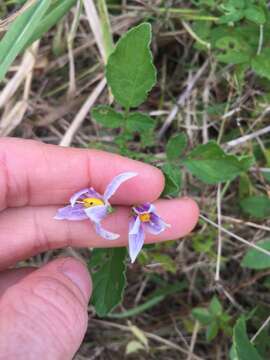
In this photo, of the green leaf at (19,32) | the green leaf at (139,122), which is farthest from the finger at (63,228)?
the green leaf at (19,32)

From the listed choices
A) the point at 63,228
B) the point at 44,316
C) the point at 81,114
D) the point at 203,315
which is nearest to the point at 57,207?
the point at 63,228

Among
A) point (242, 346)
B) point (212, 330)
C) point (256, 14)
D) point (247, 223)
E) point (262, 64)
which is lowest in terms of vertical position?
point (212, 330)

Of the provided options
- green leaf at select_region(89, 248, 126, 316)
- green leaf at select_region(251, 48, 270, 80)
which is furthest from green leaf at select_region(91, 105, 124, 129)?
green leaf at select_region(251, 48, 270, 80)

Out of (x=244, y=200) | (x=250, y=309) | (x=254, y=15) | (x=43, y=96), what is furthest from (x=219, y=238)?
(x=43, y=96)

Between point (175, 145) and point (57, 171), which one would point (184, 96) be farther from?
point (57, 171)

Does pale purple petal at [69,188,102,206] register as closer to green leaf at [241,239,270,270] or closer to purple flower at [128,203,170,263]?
purple flower at [128,203,170,263]

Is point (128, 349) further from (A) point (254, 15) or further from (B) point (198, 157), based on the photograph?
(A) point (254, 15)

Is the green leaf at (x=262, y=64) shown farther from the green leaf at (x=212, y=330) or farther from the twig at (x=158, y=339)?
the twig at (x=158, y=339)
